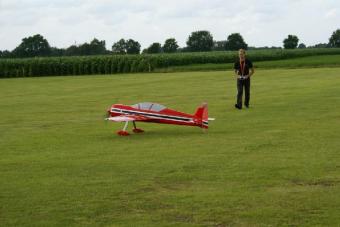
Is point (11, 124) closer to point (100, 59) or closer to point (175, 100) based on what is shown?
point (175, 100)

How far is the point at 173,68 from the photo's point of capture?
64.5 m

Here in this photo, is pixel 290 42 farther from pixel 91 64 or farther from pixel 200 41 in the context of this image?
pixel 91 64

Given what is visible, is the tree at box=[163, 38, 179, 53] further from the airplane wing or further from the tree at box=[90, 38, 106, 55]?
the airplane wing

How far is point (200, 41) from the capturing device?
143625 mm

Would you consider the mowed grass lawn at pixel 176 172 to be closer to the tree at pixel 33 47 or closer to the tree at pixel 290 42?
the tree at pixel 33 47

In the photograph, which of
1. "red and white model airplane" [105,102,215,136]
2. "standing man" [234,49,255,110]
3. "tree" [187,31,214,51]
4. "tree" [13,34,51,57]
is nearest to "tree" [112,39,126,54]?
"tree" [13,34,51,57]

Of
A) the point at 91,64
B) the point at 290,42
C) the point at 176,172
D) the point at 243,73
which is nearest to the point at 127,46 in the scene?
the point at 290,42

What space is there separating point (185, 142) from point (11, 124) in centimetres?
730

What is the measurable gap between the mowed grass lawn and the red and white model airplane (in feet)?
1.11

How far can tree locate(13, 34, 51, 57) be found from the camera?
127m

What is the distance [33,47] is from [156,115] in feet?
391

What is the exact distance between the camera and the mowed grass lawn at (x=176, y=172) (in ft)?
27.3

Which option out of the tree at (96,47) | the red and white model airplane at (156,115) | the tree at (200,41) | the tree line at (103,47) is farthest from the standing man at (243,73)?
the tree at (200,41)

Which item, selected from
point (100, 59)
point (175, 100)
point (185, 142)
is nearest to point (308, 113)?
point (185, 142)
